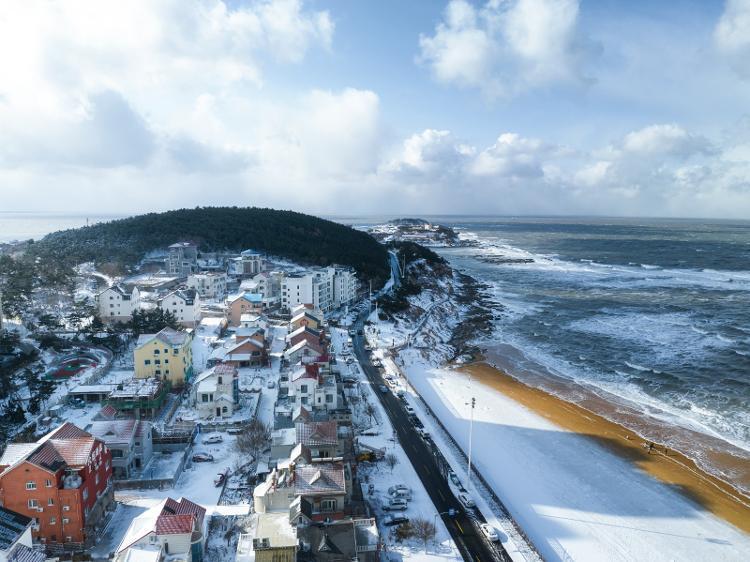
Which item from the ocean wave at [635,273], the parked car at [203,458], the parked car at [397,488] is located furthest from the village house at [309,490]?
the ocean wave at [635,273]

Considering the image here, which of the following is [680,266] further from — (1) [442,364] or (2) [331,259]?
(1) [442,364]

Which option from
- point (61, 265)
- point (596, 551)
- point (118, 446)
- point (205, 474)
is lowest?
point (596, 551)

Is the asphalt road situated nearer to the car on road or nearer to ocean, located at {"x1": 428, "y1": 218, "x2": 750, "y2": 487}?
the car on road

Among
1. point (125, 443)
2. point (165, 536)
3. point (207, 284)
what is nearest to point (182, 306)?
point (207, 284)

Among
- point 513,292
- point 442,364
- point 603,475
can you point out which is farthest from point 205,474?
point 513,292

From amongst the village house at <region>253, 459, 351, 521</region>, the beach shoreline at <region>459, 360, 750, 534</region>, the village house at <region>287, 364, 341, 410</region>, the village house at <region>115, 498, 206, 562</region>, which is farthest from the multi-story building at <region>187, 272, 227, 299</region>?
the village house at <region>115, 498, 206, 562</region>

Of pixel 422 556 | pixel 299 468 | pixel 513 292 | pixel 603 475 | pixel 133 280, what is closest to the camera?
pixel 422 556

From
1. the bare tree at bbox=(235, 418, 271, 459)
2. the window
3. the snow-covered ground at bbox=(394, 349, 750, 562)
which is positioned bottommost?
the snow-covered ground at bbox=(394, 349, 750, 562)
